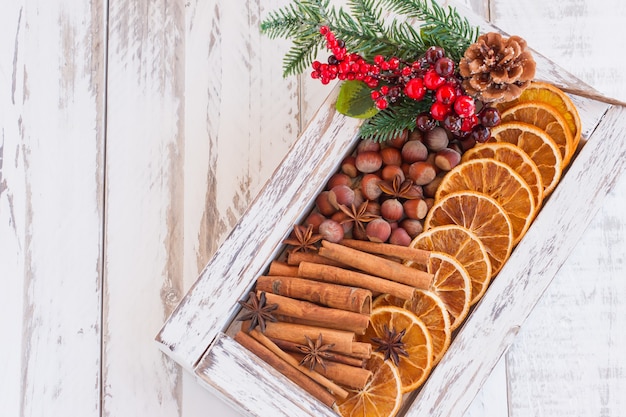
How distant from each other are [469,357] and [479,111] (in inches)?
17.9

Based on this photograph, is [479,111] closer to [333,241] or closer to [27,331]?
[333,241]

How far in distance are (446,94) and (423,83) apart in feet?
0.16

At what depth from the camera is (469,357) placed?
1.16 metres

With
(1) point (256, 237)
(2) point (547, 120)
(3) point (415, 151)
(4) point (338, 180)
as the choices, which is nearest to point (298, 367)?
(1) point (256, 237)

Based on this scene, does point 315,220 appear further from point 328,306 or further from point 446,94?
point 446,94

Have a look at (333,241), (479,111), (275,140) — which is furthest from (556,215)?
(275,140)

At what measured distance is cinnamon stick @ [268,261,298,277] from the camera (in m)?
1.22

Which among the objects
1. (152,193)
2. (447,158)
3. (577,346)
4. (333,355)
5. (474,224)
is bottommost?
(577,346)

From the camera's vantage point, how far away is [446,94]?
Result: 3.67 ft

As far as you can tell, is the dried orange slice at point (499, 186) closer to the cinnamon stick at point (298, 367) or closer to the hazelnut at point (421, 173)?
the hazelnut at point (421, 173)

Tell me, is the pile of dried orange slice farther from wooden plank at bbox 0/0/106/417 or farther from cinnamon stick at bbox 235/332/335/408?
wooden plank at bbox 0/0/106/417

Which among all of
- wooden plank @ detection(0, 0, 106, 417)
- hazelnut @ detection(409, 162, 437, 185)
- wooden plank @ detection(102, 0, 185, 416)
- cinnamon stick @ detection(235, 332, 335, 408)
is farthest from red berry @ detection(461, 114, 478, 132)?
wooden plank @ detection(0, 0, 106, 417)

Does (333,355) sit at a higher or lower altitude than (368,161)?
lower

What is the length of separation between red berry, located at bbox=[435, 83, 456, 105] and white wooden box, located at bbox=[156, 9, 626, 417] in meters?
0.17
